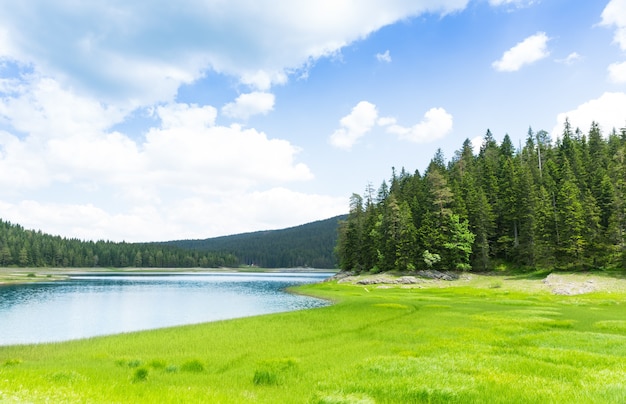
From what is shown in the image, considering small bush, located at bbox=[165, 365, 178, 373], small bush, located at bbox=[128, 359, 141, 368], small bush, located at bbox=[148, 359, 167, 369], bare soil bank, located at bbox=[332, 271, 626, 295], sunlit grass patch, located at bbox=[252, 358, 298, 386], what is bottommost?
bare soil bank, located at bbox=[332, 271, 626, 295]

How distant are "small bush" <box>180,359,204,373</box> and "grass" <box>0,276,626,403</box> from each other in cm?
5

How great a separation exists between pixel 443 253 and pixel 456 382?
291 ft

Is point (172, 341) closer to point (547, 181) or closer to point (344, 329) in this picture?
point (344, 329)

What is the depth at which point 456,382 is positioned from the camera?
510 inches

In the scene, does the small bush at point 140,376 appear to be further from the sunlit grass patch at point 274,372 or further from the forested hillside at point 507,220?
the forested hillside at point 507,220

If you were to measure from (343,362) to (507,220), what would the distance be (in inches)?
3869

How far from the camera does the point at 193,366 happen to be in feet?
61.5

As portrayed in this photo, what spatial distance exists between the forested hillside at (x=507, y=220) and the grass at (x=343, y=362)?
5077 centimetres

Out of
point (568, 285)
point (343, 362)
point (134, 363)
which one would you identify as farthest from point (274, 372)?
point (568, 285)

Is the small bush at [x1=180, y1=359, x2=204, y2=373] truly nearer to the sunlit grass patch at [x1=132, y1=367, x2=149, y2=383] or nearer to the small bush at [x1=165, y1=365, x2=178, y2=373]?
the small bush at [x1=165, y1=365, x2=178, y2=373]

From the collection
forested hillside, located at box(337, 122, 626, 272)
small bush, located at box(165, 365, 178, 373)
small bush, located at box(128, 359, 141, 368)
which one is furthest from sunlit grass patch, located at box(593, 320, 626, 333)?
forested hillside, located at box(337, 122, 626, 272)

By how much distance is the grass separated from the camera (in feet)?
37.8

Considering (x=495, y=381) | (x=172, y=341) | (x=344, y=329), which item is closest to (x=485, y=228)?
(x=344, y=329)

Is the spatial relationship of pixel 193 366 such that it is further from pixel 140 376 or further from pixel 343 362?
pixel 343 362
